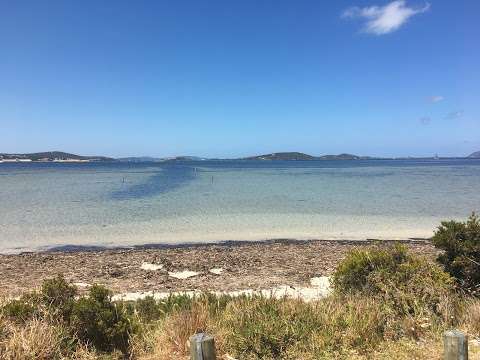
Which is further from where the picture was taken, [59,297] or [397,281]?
[397,281]

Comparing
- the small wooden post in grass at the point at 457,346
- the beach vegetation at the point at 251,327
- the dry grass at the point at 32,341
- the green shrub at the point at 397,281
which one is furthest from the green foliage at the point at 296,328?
the dry grass at the point at 32,341

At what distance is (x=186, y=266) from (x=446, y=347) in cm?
1077

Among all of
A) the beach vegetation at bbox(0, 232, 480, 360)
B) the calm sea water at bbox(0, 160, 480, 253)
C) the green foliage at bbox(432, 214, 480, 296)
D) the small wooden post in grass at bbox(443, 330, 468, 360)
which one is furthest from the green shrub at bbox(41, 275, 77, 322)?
the calm sea water at bbox(0, 160, 480, 253)

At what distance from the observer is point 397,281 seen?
6.57m

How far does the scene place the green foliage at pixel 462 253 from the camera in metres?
7.23

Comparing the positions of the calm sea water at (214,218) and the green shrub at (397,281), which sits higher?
the green shrub at (397,281)

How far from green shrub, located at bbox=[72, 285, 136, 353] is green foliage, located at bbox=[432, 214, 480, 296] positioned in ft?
19.3

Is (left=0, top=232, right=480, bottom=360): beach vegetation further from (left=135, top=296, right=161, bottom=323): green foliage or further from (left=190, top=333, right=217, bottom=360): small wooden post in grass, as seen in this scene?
(left=190, top=333, right=217, bottom=360): small wooden post in grass

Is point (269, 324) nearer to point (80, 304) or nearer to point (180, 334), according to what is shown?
point (180, 334)

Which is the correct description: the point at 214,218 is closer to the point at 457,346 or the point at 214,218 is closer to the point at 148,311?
the point at 148,311

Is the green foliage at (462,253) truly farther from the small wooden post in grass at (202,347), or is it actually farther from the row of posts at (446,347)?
the small wooden post in grass at (202,347)

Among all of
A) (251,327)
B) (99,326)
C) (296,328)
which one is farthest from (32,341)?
(296,328)

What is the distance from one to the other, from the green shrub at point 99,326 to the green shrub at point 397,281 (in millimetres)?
3880

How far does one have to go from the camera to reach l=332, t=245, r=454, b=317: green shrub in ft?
19.9
